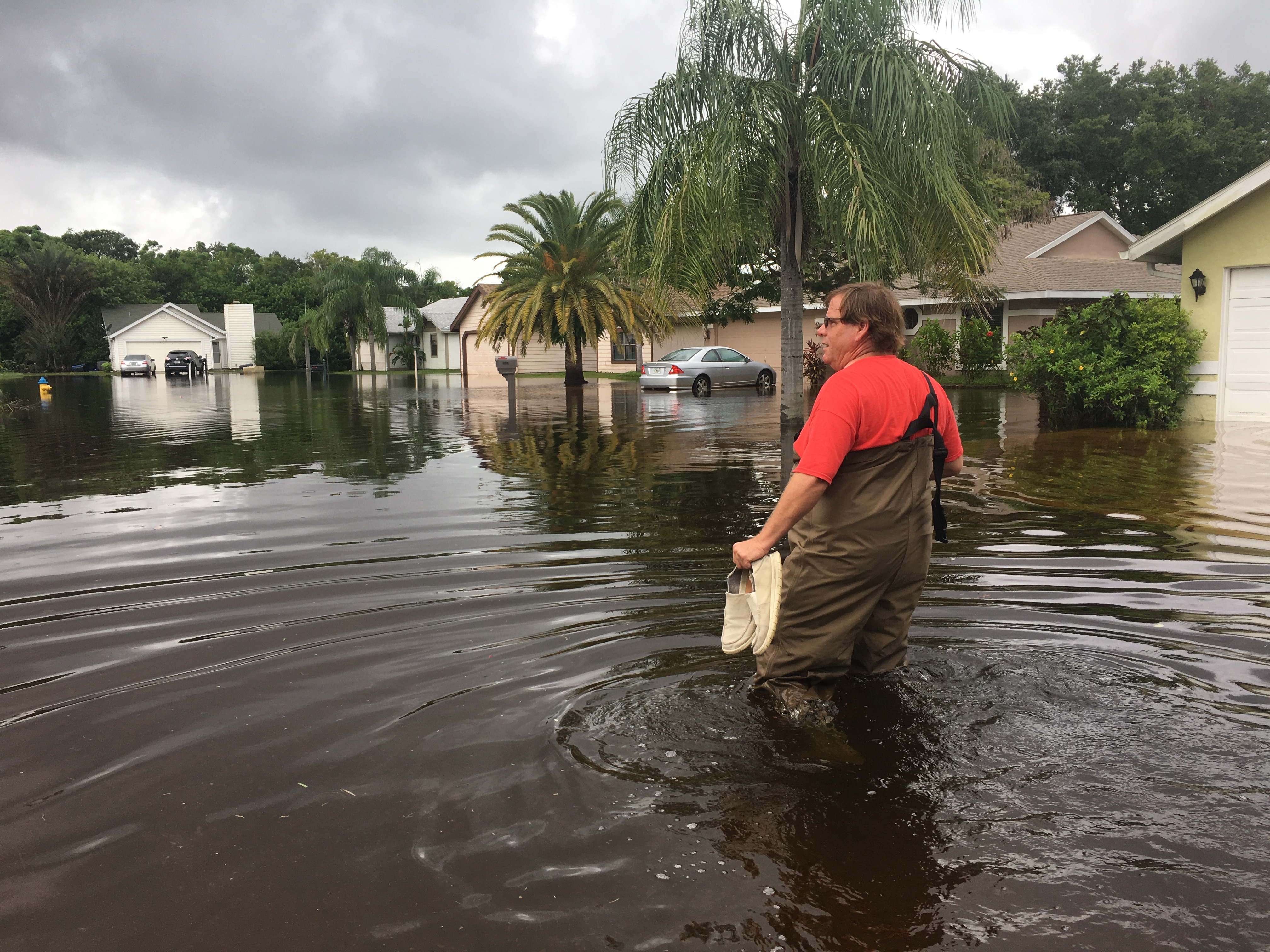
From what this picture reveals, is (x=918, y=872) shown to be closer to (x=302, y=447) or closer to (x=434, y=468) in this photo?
(x=434, y=468)

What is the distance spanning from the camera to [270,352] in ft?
229

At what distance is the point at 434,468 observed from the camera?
12578 millimetres

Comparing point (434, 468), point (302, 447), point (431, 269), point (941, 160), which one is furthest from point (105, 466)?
point (431, 269)

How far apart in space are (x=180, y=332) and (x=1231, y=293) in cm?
7054

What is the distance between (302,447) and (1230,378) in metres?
14.1

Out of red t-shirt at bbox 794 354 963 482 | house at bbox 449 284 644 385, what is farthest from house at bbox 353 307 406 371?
red t-shirt at bbox 794 354 963 482

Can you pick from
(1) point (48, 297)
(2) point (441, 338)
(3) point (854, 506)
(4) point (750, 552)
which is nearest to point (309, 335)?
(2) point (441, 338)

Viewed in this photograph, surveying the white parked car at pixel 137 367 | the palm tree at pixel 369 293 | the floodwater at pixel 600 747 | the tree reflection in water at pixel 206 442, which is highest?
the palm tree at pixel 369 293

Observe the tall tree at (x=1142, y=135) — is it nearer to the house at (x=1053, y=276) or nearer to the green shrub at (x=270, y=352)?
the house at (x=1053, y=276)

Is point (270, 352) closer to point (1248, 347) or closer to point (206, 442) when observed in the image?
point (206, 442)

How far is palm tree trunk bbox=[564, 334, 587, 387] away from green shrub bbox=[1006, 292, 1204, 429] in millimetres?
23739

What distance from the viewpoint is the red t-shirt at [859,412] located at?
3.60 m

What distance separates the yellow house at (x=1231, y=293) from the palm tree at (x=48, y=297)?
69805 millimetres

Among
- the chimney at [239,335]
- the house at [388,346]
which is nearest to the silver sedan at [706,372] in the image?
the house at [388,346]
